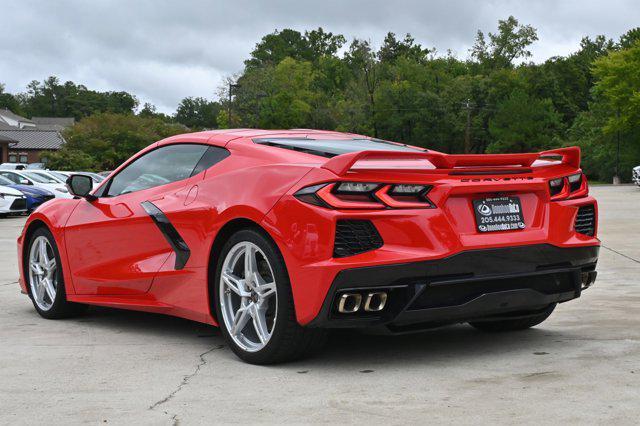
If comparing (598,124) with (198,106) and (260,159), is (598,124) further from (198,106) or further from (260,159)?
(198,106)

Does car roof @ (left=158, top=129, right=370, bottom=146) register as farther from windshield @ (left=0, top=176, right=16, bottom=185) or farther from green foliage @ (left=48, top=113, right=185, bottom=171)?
green foliage @ (left=48, top=113, right=185, bottom=171)

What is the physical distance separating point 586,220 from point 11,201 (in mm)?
23657

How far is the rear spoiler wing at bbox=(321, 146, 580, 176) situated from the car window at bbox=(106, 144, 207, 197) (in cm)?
144

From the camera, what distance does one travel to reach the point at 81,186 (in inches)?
274

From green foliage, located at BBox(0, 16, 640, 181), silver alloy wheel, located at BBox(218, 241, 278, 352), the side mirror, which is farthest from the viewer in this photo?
green foliage, located at BBox(0, 16, 640, 181)

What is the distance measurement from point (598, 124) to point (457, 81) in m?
22.8

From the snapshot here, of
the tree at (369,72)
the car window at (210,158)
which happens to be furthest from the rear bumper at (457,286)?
the tree at (369,72)

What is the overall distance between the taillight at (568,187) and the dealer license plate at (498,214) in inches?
12.8

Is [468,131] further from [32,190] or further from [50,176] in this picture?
[32,190]

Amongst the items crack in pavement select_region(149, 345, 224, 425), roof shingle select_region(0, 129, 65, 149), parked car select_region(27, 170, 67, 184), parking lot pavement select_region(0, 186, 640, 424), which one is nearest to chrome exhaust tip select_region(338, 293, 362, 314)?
parking lot pavement select_region(0, 186, 640, 424)

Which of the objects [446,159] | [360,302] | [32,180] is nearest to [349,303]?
[360,302]

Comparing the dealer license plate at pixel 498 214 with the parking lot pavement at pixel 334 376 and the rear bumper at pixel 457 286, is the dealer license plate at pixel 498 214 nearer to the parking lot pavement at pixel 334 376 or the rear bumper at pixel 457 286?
the rear bumper at pixel 457 286

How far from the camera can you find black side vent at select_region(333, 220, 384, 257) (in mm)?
4746

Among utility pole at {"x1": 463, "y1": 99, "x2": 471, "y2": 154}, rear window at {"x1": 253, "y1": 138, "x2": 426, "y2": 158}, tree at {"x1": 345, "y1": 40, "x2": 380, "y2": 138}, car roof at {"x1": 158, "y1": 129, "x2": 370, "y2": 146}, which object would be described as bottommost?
utility pole at {"x1": 463, "y1": 99, "x2": 471, "y2": 154}
